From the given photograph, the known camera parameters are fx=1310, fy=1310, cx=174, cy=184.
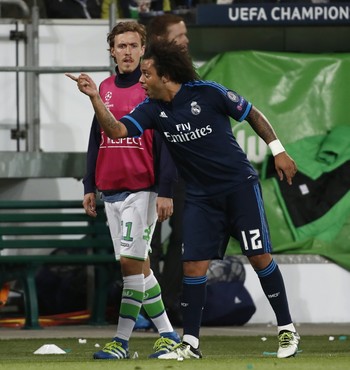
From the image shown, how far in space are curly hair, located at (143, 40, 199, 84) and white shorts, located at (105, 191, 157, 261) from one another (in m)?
1.04

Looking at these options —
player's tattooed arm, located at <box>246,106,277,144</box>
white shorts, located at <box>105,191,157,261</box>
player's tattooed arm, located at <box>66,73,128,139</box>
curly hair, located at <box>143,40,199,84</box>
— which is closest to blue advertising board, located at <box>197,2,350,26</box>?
white shorts, located at <box>105,191,157,261</box>

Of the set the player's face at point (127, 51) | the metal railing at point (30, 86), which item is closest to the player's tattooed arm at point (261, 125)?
the player's face at point (127, 51)

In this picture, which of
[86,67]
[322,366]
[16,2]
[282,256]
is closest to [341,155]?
[282,256]

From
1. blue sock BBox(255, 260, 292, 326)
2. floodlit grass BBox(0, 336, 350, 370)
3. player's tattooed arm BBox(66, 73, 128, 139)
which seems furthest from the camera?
blue sock BBox(255, 260, 292, 326)

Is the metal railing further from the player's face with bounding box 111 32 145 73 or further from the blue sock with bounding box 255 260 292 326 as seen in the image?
the blue sock with bounding box 255 260 292 326

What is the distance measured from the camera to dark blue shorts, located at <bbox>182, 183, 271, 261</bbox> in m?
7.36

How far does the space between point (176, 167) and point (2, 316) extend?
4982 millimetres

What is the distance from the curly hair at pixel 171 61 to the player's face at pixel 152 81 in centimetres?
2

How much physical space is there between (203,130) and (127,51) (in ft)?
3.93

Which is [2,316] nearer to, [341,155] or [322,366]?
[341,155]

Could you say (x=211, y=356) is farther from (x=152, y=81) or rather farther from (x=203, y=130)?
(x=152, y=81)

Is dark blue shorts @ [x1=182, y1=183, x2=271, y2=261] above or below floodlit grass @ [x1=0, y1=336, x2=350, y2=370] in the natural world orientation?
above

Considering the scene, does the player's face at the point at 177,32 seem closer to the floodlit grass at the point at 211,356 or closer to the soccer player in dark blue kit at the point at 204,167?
the soccer player in dark blue kit at the point at 204,167

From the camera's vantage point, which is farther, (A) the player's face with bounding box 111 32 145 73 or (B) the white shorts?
(A) the player's face with bounding box 111 32 145 73
